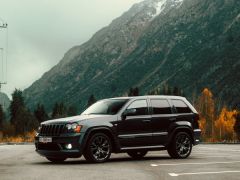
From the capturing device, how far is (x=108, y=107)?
56.2 feet

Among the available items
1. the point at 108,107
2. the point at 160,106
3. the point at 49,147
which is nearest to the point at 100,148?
the point at 49,147

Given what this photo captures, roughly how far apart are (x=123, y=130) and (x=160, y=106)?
174 cm

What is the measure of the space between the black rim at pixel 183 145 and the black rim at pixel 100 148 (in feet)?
8.80

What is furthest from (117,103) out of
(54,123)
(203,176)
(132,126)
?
(203,176)

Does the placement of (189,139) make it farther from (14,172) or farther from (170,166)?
(14,172)

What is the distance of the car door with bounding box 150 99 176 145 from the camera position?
17.4m

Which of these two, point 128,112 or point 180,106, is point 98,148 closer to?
point 128,112

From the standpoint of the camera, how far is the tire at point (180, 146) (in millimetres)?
17859

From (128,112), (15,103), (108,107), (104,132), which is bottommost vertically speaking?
(104,132)

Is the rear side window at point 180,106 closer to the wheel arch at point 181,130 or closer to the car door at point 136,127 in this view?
the wheel arch at point 181,130

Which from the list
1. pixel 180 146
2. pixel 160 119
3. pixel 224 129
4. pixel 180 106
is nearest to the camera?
pixel 160 119

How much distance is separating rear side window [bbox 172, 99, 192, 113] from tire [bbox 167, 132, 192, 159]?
716 mm

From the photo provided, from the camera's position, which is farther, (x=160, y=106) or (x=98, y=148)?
(x=160, y=106)

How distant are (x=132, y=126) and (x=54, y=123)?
7.22 feet
